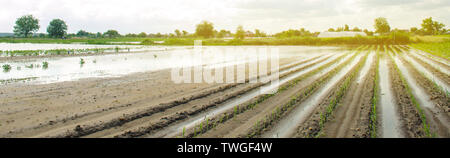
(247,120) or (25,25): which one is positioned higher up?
(25,25)

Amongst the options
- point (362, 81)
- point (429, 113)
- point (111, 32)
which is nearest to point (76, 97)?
point (429, 113)

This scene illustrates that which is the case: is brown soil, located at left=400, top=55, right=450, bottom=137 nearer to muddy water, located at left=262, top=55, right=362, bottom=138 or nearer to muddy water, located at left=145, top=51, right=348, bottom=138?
muddy water, located at left=262, top=55, right=362, bottom=138

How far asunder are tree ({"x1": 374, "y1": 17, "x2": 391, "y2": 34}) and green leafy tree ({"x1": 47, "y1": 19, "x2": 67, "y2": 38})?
11641 cm

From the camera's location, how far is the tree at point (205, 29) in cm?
11575

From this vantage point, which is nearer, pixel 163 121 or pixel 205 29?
pixel 163 121

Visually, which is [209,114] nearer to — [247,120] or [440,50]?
[247,120]

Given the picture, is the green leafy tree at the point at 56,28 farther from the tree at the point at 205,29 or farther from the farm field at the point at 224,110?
the farm field at the point at 224,110

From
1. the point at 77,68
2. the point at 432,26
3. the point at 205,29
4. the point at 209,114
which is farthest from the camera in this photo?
the point at 205,29

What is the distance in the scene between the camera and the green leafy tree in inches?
4003

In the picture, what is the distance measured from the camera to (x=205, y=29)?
116 metres

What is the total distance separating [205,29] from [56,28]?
5435cm

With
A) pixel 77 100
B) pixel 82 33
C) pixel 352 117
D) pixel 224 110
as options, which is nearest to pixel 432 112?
pixel 352 117

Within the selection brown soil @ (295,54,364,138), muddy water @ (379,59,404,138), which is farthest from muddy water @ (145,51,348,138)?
muddy water @ (379,59,404,138)
